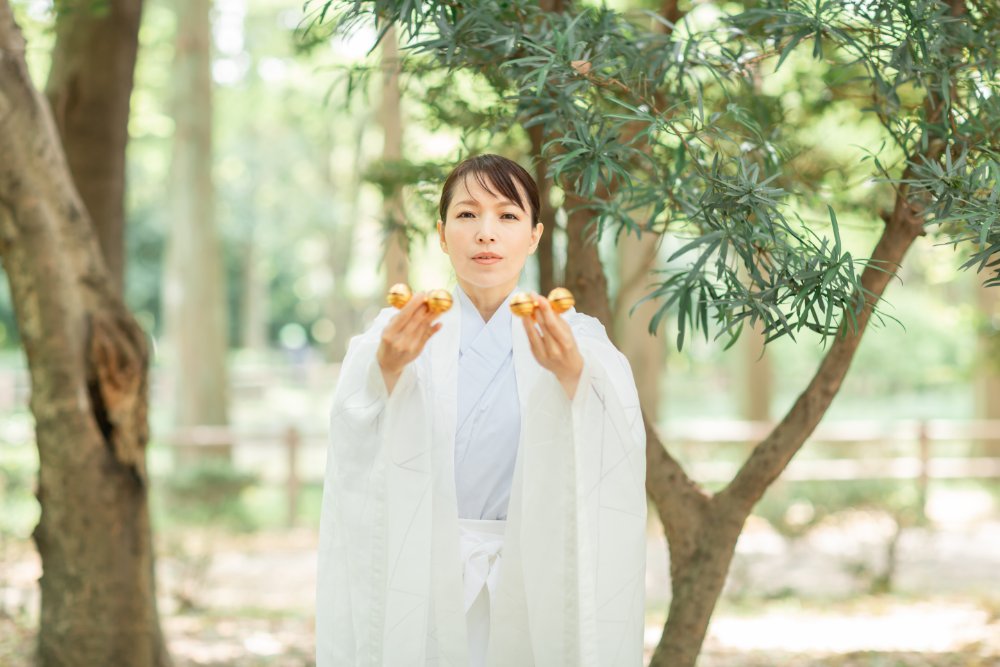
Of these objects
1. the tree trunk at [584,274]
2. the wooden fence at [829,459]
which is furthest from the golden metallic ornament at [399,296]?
the wooden fence at [829,459]

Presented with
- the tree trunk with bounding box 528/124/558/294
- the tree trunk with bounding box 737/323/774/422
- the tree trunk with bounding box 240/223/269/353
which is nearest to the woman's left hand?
the tree trunk with bounding box 528/124/558/294

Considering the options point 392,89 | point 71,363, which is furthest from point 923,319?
point 71,363

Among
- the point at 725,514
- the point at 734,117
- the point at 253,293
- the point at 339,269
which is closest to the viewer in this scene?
the point at 734,117

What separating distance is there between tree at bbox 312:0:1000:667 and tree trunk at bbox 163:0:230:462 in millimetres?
8513

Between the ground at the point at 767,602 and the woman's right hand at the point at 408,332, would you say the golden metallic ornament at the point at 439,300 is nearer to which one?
the woman's right hand at the point at 408,332

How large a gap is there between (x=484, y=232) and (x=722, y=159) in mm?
730

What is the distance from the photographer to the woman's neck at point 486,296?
2.44 meters

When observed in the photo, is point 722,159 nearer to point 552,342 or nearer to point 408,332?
point 552,342

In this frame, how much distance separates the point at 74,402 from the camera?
155 inches

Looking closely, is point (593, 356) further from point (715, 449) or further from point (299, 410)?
point (299, 410)

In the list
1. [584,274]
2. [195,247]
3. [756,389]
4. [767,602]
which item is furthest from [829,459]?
[584,274]

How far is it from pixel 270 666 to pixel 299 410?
19.1m

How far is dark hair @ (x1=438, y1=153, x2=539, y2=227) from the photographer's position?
234 centimetres

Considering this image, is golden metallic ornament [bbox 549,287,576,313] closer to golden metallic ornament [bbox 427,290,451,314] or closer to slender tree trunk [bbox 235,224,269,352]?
golden metallic ornament [bbox 427,290,451,314]
